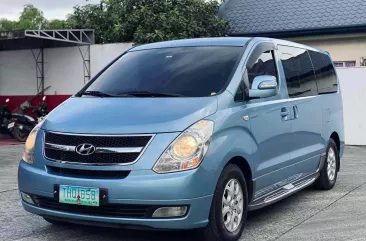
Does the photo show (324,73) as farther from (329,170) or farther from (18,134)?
(18,134)

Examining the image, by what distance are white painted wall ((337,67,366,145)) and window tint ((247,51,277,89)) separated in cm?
845

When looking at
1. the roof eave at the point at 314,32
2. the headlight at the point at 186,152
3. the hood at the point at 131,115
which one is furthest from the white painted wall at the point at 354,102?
the headlight at the point at 186,152

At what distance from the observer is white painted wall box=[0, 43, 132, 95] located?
17328mm

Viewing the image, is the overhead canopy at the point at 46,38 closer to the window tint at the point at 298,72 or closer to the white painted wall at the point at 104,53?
the white painted wall at the point at 104,53

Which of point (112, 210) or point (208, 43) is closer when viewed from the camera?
point (112, 210)

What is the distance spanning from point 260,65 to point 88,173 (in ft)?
7.58

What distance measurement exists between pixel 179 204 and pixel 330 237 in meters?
1.81

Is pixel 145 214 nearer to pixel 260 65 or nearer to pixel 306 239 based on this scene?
pixel 306 239

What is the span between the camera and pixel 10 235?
18.1 feet

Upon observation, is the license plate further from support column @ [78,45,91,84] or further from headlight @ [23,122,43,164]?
support column @ [78,45,91,84]

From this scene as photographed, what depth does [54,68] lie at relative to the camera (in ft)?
61.5

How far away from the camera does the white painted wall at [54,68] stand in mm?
17328

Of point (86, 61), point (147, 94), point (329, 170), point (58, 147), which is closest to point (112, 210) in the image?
point (58, 147)

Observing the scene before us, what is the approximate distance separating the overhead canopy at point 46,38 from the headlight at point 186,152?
39.9 ft
